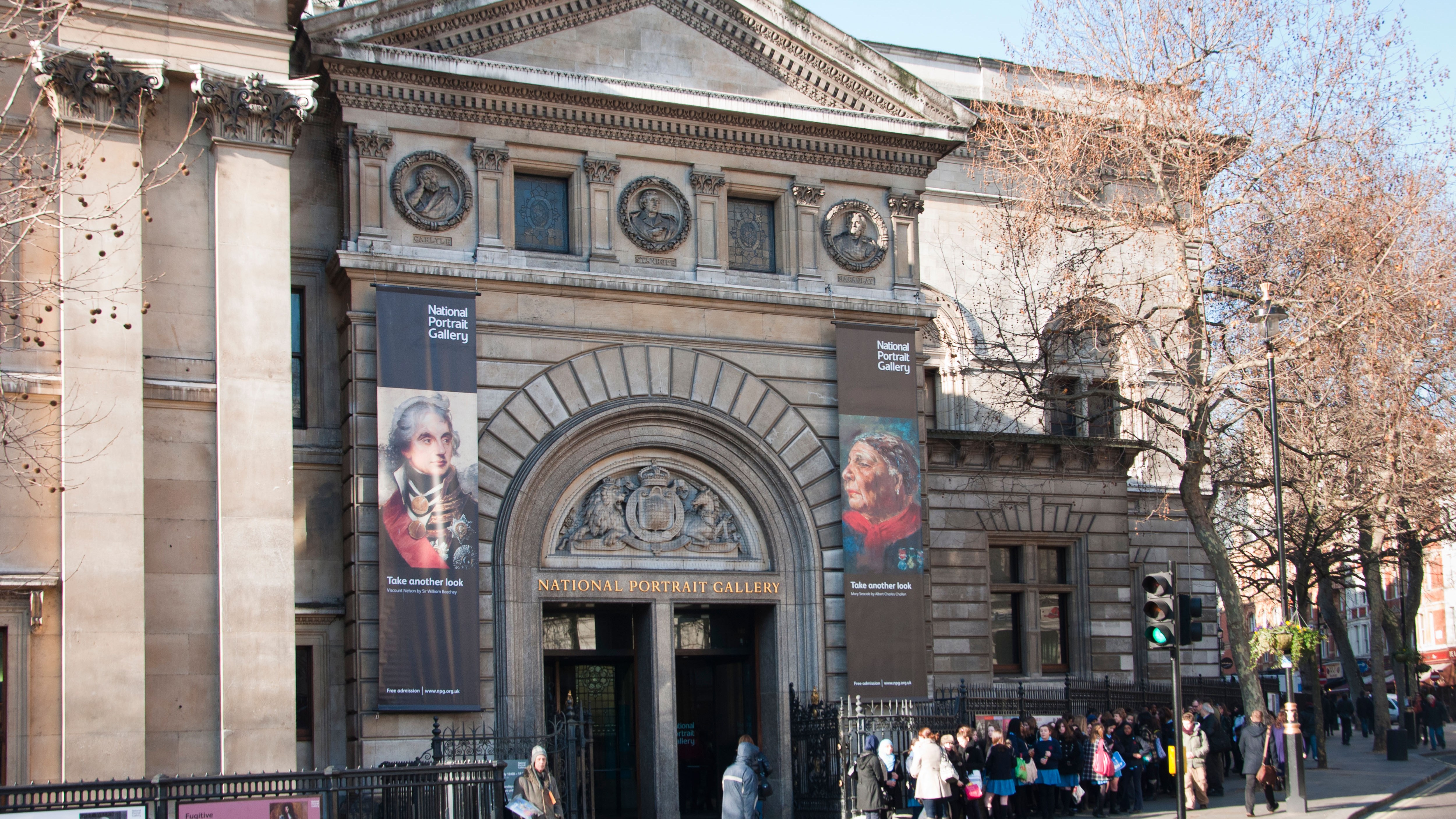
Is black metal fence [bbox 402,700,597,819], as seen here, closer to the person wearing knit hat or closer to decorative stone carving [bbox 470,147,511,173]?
the person wearing knit hat

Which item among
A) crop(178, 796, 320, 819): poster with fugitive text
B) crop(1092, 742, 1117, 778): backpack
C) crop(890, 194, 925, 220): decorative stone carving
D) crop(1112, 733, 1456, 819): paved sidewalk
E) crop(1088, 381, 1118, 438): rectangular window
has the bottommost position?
crop(1112, 733, 1456, 819): paved sidewalk

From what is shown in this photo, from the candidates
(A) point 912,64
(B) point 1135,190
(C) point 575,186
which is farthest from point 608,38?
(B) point 1135,190

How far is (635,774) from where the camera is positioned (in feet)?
88.5

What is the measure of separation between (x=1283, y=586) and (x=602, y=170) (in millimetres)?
13958

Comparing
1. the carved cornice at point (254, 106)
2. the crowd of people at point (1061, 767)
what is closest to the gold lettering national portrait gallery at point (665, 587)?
the crowd of people at point (1061, 767)

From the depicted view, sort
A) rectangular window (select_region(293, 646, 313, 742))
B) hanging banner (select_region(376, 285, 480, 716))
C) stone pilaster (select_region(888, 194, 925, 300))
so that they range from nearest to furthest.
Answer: hanging banner (select_region(376, 285, 480, 716))
rectangular window (select_region(293, 646, 313, 742))
stone pilaster (select_region(888, 194, 925, 300))

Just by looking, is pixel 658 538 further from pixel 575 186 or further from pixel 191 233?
pixel 191 233

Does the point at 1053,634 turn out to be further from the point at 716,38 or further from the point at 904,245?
the point at 716,38

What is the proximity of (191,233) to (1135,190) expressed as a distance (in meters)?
23.4

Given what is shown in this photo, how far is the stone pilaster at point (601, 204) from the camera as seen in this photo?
26625 mm

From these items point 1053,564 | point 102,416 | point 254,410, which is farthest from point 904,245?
point 102,416

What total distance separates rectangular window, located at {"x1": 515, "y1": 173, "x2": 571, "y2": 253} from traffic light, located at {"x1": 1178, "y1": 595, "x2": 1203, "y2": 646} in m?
12.4

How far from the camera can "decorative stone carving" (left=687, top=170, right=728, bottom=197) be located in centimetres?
2761

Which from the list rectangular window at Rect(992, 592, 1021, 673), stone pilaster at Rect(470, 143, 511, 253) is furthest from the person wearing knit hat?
rectangular window at Rect(992, 592, 1021, 673)
